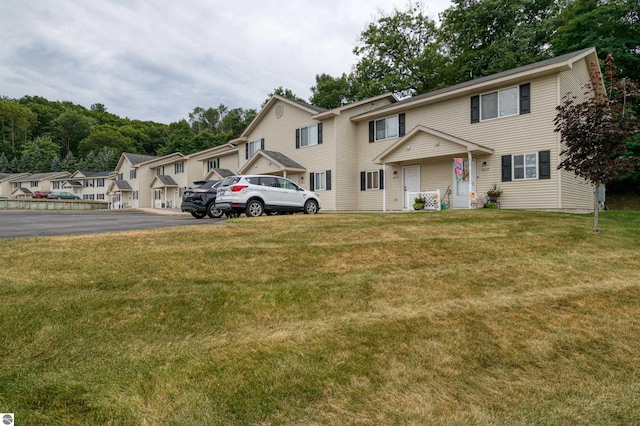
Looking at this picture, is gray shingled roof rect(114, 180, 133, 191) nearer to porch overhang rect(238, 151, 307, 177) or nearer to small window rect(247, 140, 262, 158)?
small window rect(247, 140, 262, 158)

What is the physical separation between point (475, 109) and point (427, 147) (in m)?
2.64

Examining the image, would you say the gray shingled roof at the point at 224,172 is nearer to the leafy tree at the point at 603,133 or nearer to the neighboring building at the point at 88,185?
the leafy tree at the point at 603,133

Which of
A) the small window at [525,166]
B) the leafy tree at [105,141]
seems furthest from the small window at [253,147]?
the leafy tree at [105,141]

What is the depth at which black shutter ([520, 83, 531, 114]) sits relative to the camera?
14609 millimetres

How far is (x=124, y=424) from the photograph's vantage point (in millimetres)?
2615

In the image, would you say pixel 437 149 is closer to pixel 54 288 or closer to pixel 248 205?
pixel 248 205

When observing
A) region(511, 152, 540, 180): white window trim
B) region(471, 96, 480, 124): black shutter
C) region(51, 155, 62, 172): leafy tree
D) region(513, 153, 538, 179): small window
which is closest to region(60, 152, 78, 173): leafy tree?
region(51, 155, 62, 172): leafy tree

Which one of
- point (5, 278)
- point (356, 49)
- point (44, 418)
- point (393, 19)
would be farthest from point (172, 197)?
point (44, 418)

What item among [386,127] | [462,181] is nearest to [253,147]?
[386,127]

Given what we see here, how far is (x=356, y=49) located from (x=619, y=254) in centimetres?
3557

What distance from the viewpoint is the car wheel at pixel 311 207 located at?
1481 cm

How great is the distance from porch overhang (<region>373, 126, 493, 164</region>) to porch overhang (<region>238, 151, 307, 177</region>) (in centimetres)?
596

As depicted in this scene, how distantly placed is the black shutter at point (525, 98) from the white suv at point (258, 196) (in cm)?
959

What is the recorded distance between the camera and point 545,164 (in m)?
14.0
